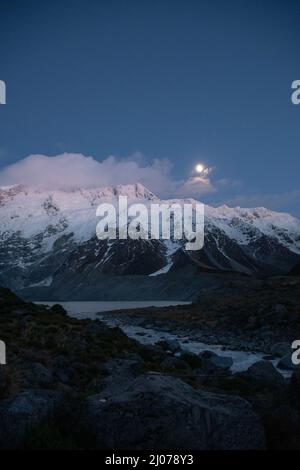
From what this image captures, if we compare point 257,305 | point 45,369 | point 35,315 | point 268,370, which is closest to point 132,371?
point 45,369

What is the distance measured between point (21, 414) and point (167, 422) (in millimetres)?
3114

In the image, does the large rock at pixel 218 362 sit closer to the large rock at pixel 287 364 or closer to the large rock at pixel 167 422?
the large rock at pixel 287 364

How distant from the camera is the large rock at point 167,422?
347 inches

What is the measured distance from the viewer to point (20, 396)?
393 inches

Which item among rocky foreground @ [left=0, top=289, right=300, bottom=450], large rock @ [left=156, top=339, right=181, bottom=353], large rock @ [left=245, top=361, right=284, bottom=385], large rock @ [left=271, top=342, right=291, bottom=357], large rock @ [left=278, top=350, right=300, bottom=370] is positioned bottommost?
large rock @ [left=156, top=339, right=181, bottom=353]

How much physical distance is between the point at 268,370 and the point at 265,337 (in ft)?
69.3

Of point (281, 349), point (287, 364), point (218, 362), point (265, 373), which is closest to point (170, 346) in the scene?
point (218, 362)

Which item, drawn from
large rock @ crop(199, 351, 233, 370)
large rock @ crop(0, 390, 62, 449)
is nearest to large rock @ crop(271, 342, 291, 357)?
large rock @ crop(199, 351, 233, 370)

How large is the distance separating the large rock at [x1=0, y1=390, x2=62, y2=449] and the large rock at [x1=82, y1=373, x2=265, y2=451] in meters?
0.96

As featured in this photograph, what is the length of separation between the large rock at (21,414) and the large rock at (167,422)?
0.96 metres

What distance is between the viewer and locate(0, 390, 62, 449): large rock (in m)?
8.84

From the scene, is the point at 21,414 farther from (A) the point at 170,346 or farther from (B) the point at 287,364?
(A) the point at 170,346

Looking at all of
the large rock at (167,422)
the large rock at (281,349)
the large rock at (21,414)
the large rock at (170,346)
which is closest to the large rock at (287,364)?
the large rock at (281,349)

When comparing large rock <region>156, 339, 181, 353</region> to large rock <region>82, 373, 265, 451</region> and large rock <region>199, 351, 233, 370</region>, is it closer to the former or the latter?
large rock <region>199, 351, 233, 370</region>
